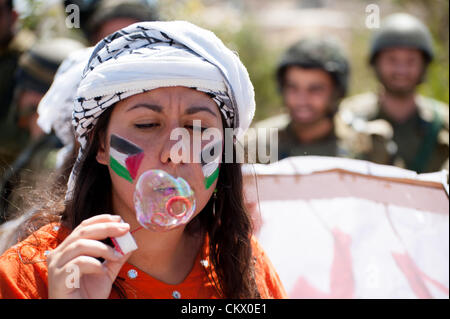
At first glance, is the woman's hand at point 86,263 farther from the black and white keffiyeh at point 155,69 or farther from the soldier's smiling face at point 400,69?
the soldier's smiling face at point 400,69

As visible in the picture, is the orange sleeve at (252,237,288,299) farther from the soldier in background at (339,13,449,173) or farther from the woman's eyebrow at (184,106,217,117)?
the soldier in background at (339,13,449,173)

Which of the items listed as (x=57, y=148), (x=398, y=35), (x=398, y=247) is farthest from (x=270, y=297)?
(x=398, y=35)

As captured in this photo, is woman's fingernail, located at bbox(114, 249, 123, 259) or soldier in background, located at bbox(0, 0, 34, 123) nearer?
woman's fingernail, located at bbox(114, 249, 123, 259)

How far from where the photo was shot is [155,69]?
200 centimetres

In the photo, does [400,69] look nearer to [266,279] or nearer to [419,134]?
[419,134]

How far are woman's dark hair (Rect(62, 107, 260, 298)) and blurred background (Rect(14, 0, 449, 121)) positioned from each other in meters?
1.07

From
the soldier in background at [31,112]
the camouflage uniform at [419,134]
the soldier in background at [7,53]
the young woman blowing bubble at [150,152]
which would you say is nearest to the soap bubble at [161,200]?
the young woman blowing bubble at [150,152]

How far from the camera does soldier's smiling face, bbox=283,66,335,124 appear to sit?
5.42m

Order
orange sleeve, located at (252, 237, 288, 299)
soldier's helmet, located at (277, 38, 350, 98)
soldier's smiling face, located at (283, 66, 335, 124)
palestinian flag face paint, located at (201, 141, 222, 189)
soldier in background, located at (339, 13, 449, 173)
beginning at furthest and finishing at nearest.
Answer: soldier in background, located at (339, 13, 449, 173), soldier's helmet, located at (277, 38, 350, 98), soldier's smiling face, located at (283, 66, 335, 124), orange sleeve, located at (252, 237, 288, 299), palestinian flag face paint, located at (201, 141, 222, 189)

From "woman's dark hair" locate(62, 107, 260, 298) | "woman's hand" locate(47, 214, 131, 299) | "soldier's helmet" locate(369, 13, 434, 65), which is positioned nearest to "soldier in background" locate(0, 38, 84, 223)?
"woman's dark hair" locate(62, 107, 260, 298)

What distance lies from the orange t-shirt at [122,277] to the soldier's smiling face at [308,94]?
3105 millimetres

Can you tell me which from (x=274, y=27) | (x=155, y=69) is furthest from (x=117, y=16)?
(x=274, y=27)

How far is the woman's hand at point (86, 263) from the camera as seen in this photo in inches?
65.1

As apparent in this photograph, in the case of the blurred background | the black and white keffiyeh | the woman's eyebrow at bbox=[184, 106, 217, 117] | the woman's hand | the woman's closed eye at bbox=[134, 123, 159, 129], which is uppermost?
the blurred background
